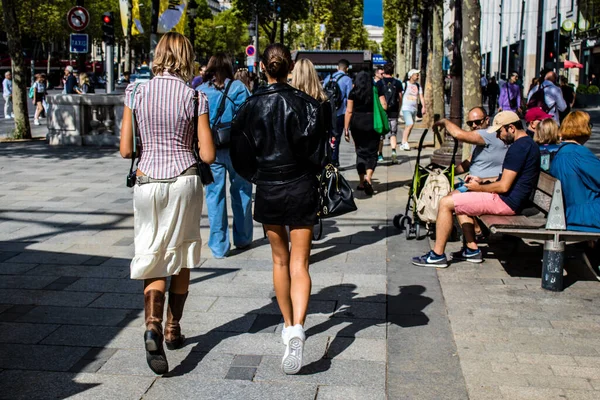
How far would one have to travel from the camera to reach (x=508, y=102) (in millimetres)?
20812

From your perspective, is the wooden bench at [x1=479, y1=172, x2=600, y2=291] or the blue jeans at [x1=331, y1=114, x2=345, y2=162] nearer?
the wooden bench at [x1=479, y1=172, x2=600, y2=291]

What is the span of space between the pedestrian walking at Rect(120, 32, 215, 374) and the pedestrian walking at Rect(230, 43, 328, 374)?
25 centimetres

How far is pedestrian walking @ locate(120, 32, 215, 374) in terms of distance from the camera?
4285 millimetres

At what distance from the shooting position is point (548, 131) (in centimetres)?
739

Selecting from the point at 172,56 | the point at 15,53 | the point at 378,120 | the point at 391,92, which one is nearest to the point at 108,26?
the point at 15,53

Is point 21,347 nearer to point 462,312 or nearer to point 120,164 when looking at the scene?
point 462,312

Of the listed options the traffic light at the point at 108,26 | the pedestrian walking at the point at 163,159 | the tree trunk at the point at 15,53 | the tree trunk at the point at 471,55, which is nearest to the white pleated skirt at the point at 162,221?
the pedestrian walking at the point at 163,159

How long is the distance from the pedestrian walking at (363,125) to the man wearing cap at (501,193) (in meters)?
3.71

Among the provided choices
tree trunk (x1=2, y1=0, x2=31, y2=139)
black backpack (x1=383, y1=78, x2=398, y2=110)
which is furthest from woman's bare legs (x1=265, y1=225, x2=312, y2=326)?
tree trunk (x1=2, y1=0, x2=31, y2=139)

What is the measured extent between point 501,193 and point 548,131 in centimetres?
98

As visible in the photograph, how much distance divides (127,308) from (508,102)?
16882 mm

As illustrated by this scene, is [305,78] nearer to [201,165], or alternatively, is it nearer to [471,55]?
[201,165]

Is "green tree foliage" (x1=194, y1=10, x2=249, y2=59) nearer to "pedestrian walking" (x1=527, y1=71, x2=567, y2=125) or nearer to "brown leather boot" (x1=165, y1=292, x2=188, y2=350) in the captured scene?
"pedestrian walking" (x1=527, y1=71, x2=567, y2=125)

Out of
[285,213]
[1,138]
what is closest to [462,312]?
[285,213]
